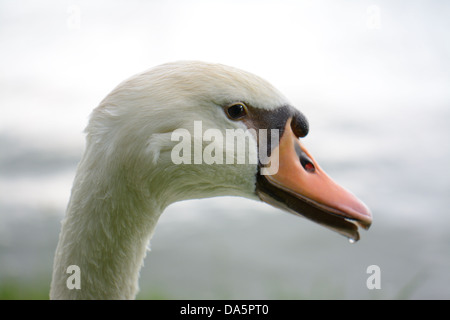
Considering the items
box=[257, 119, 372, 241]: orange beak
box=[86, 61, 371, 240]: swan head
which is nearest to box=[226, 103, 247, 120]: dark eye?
box=[86, 61, 371, 240]: swan head

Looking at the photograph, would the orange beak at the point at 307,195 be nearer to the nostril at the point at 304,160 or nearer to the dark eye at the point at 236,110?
the nostril at the point at 304,160

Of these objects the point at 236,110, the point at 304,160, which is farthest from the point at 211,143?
the point at 304,160

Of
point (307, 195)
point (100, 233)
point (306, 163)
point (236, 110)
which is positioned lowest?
point (100, 233)

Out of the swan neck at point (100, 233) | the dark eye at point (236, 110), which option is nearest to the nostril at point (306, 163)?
the dark eye at point (236, 110)

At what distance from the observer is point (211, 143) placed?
2.01 meters

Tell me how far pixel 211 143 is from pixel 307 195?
0.42 metres

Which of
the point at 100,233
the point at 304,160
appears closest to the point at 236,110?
the point at 304,160

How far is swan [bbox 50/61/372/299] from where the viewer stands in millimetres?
1934

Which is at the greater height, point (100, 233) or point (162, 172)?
point (162, 172)

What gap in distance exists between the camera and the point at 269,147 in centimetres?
210

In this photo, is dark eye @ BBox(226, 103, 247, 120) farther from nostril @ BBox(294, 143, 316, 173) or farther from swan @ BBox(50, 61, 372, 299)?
nostril @ BBox(294, 143, 316, 173)

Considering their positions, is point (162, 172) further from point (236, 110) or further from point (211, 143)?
point (236, 110)

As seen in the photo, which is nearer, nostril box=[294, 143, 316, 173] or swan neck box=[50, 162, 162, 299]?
swan neck box=[50, 162, 162, 299]

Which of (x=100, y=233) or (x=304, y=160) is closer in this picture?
(x=100, y=233)
